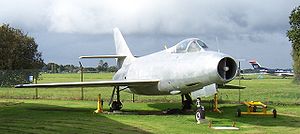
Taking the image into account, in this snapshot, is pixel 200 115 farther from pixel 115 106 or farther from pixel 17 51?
pixel 17 51

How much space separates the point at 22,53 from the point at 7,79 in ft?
41.3

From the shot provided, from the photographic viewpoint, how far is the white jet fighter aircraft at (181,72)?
14.6 m

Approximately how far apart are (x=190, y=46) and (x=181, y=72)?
1.17 meters

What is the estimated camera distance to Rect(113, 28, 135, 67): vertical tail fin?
23.9m

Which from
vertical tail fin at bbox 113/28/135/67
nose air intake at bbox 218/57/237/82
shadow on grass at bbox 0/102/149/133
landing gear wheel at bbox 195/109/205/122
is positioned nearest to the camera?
shadow on grass at bbox 0/102/149/133

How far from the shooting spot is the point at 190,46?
655 inches

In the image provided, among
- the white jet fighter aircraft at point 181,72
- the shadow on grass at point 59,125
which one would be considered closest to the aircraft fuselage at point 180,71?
the white jet fighter aircraft at point 181,72

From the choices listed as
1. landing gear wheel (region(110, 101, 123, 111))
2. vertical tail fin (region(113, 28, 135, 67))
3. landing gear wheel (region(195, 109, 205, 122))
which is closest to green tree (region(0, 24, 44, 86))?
vertical tail fin (region(113, 28, 135, 67))

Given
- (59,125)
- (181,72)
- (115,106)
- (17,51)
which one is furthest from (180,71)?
(17,51)

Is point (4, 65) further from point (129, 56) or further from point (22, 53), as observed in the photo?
point (129, 56)

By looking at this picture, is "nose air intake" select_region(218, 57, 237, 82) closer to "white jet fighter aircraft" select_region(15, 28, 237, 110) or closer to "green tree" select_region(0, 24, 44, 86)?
"white jet fighter aircraft" select_region(15, 28, 237, 110)

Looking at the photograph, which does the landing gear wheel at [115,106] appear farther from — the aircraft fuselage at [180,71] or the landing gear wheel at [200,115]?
the landing gear wheel at [200,115]

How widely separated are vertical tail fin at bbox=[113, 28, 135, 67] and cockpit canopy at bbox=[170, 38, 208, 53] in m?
6.39

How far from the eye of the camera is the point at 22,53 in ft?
172
